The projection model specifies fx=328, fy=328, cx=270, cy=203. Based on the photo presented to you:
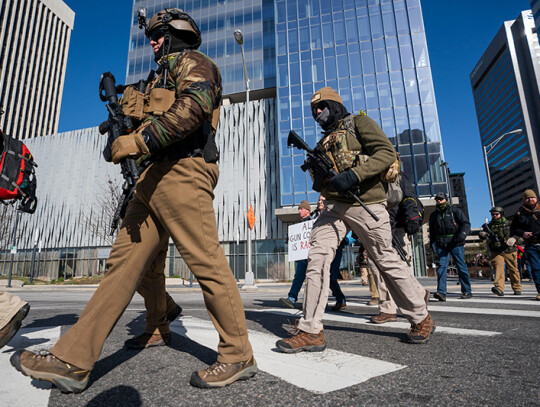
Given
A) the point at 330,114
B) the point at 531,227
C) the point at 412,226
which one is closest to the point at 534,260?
the point at 531,227

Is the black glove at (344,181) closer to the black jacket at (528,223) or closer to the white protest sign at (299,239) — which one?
the white protest sign at (299,239)

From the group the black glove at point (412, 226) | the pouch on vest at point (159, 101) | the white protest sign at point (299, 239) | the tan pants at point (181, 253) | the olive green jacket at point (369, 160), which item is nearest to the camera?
the tan pants at point (181, 253)

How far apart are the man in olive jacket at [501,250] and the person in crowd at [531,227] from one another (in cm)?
31

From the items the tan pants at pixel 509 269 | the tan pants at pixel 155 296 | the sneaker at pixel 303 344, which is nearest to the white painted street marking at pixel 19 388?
the tan pants at pixel 155 296

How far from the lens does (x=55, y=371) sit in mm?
1524

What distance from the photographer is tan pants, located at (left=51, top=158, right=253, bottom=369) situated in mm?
1683

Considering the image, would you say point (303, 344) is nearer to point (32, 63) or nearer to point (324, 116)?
point (324, 116)

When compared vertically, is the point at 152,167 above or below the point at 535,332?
above

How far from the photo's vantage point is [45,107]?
85.1 meters

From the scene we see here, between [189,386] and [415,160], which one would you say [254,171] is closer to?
[415,160]

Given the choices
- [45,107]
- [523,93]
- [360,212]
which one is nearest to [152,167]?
[360,212]

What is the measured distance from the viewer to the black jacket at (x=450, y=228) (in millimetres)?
6672

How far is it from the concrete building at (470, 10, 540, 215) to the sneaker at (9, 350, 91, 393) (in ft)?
330

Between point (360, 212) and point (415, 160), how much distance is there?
2739cm
